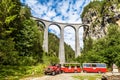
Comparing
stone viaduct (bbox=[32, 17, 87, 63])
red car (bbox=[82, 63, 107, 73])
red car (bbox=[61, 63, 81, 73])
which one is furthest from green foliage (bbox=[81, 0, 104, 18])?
red car (bbox=[61, 63, 81, 73])

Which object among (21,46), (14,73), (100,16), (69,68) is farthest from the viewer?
(100,16)

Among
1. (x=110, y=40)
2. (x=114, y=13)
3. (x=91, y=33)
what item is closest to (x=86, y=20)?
(x=91, y=33)

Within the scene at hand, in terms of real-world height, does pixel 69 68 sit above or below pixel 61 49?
below

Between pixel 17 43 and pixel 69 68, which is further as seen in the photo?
pixel 69 68

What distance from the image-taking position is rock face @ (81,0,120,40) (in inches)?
3784

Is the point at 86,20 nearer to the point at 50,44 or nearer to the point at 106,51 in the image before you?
the point at 50,44

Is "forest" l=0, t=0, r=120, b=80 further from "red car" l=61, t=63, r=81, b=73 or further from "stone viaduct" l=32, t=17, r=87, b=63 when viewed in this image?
"stone viaduct" l=32, t=17, r=87, b=63

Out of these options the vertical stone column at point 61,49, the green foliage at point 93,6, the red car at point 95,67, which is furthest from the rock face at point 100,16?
the red car at point 95,67

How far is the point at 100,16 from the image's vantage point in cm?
11050

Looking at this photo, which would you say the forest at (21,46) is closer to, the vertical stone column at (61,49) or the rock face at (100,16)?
the rock face at (100,16)

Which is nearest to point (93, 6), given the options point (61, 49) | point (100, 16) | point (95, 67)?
point (100, 16)

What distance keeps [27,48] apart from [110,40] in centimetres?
2406

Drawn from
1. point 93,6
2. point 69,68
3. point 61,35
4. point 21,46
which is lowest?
point 69,68

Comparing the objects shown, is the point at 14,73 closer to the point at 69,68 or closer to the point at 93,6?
the point at 69,68
